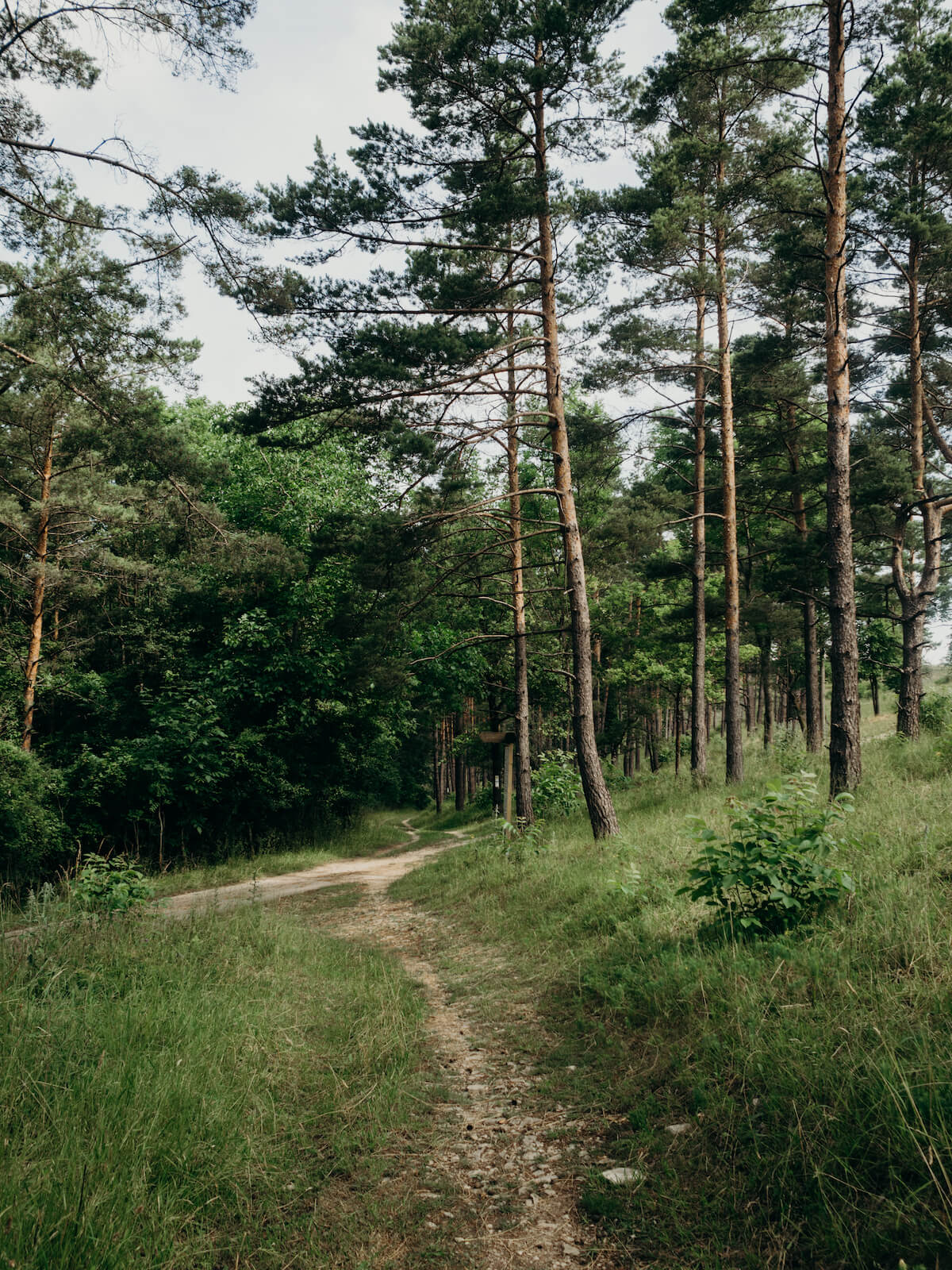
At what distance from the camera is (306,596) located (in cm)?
2081

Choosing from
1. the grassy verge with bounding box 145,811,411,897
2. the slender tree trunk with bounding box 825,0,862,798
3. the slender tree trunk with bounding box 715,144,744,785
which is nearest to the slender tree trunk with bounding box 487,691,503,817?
the grassy verge with bounding box 145,811,411,897

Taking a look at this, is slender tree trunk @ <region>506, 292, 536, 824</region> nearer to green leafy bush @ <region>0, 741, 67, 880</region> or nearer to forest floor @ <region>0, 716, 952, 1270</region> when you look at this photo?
forest floor @ <region>0, 716, 952, 1270</region>

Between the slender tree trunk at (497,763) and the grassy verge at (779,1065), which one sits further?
the slender tree trunk at (497,763)

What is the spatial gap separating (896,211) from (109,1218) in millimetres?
16246

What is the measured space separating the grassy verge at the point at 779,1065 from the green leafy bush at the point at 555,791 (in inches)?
366

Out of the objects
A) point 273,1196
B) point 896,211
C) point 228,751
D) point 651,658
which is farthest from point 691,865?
point 651,658

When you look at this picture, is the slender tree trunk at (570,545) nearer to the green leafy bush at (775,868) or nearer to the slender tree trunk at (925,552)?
the green leafy bush at (775,868)

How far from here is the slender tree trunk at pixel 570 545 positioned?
9797 millimetres

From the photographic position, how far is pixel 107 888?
22.7 ft

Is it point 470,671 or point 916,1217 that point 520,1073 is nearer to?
point 916,1217

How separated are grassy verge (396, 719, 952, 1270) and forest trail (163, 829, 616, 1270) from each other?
0.18m

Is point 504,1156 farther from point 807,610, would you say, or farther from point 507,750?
point 807,610

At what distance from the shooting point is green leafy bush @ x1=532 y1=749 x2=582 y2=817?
612 inches

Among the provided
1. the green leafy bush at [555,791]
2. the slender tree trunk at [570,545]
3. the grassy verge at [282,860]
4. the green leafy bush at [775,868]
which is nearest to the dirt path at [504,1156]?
the green leafy bush at [775,868]
